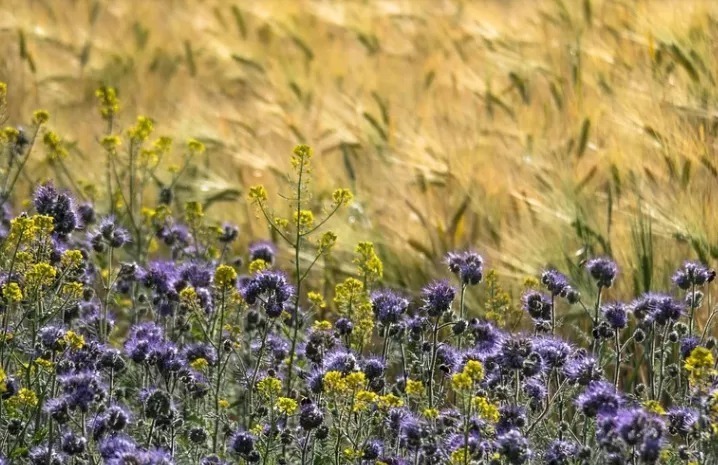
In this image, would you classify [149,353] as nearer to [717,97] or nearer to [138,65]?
[717,97]

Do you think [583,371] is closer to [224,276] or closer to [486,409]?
[486,409]

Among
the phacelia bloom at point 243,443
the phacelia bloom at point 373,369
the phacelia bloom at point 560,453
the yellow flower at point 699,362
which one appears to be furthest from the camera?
the phacelia bloom at point 373,369

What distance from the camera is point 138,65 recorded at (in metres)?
7.16

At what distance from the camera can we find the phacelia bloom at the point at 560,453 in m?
2.57

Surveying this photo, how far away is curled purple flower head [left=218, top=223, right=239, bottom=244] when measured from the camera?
4176 mm

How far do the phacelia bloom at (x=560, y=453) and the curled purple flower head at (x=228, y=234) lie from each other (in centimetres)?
178

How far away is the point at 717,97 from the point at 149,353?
220cm

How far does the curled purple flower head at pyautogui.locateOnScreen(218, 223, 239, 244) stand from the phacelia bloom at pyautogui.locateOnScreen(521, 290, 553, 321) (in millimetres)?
1192

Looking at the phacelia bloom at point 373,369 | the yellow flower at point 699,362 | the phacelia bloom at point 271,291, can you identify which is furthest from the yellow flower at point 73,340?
the yellow flower at point 699,362

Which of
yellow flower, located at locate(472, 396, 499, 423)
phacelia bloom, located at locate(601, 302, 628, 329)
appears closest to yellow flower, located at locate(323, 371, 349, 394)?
yellow flower, located at locate(472, 396, 499, 423)

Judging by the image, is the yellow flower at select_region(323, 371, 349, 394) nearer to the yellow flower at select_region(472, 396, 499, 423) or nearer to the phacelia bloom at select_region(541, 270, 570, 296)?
the yellow flower at select_region(472, 396, 499, 423)

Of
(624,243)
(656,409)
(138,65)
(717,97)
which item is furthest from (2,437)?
(138,65)

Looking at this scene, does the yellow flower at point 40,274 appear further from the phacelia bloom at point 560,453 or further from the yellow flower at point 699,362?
the yellow flower at point 699,362

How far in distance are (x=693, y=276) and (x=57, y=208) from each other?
5.40 ft
